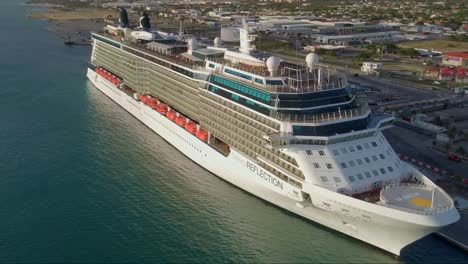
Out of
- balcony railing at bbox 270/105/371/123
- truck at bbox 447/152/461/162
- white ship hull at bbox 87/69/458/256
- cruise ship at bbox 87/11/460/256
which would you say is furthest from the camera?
truck at bbox 447/152/461/162

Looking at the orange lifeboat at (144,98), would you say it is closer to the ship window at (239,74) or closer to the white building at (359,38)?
the ship window at (239,74)

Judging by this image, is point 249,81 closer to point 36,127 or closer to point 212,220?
point 212,220

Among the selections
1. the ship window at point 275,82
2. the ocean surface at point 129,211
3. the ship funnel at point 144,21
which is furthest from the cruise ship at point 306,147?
the ship funnel at point 144,21

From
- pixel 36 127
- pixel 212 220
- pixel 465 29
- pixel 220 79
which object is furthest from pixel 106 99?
pixel 465 29

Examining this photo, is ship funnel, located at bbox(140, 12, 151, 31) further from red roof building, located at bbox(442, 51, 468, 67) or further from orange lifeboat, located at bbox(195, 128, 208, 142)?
red roof building, located at bbox(442, 51, 468, 67)

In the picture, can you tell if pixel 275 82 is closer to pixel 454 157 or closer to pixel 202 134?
Answer: pixel 202 134

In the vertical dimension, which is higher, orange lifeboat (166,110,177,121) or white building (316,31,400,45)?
white building (316,31,400,45)

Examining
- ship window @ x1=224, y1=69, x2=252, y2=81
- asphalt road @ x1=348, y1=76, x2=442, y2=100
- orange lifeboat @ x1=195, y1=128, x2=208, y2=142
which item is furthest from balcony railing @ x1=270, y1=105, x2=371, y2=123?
asphalt road @ x1=348, y1=76, x2=442, y2=100
